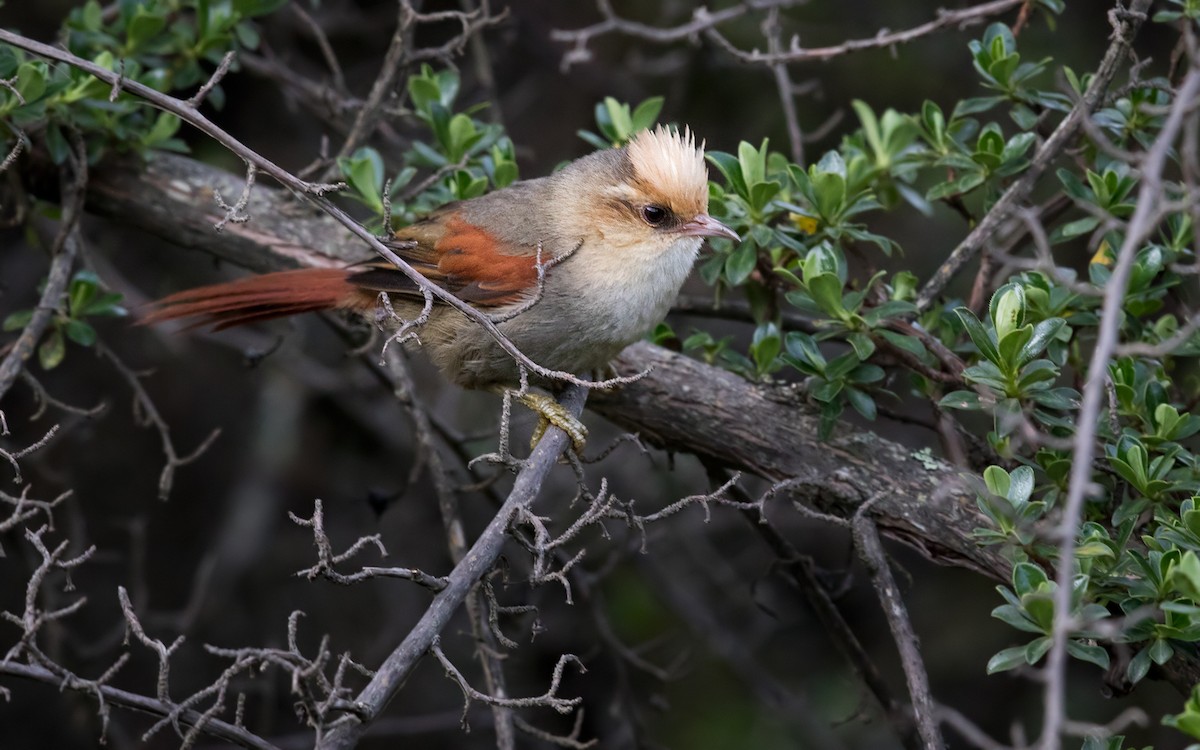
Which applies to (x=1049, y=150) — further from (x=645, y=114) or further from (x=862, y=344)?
(x=645, y=114)

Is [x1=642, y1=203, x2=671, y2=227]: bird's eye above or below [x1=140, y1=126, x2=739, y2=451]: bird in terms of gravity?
above

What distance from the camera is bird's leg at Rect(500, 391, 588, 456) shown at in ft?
12.1

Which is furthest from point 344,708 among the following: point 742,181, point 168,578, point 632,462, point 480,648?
point 168,578

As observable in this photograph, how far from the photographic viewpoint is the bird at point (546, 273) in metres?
3.72

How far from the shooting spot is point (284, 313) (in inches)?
162

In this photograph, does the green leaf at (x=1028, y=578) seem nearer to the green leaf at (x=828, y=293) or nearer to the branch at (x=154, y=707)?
the green leaf at (x=828, y=293)

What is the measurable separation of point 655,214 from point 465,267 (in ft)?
2.45

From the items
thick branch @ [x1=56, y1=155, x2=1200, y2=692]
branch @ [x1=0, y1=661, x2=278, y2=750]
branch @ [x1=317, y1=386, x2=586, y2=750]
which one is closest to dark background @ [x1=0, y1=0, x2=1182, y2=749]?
thick branch @ [x1=56, y1=155, x2=1200, y2=692]

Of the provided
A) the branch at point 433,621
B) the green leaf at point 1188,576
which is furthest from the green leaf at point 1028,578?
the branch at point 433,621

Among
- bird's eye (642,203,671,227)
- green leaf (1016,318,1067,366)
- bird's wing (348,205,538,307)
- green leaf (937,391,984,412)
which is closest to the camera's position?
green leaf (1016,318,1067,366)

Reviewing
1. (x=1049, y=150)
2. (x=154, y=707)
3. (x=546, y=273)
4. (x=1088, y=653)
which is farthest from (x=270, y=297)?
(x=1088, y=653)

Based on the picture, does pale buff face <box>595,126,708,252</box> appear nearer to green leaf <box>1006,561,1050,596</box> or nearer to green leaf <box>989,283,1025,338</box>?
green leaf <box>989,283,1025,338</box>

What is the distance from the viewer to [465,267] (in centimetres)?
404

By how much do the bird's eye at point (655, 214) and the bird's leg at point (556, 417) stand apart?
71 centimetres
